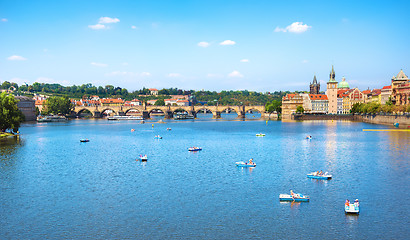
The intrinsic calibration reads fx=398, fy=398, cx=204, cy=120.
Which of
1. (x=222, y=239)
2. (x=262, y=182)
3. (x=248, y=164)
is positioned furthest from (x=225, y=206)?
(x=248, y=164)

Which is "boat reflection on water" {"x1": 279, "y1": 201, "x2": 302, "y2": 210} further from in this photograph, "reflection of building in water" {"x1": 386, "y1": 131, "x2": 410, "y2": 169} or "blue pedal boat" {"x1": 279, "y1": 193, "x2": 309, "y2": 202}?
"reflection of building in water" {"x1": 386, "y1": 131, "x2": 410, "y2": 169}

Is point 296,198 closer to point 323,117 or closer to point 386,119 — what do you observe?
point 386,119

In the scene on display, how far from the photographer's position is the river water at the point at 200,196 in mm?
30141

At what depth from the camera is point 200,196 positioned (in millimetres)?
39281

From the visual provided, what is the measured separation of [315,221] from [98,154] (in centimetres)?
4854

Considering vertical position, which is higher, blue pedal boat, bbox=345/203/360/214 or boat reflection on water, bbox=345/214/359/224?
blue pedal boat, bbox=345/203/360/214

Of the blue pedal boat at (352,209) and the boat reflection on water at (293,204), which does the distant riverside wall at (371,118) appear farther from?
the blue pedal boat at (352,209)

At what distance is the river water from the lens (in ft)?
98.9

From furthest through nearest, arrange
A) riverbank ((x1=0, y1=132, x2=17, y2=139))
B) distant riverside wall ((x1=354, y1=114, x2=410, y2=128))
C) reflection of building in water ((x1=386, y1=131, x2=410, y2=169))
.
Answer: distant riverside wall ((x1=354, y1=114, x2=410, y2=128)) → riverbank ((x1=0, y1=132, x2=17, y2=139)) → reflection of building in water ((x1=386, y1=131, x2=410, y2=169))

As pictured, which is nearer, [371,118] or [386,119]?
[386,119]

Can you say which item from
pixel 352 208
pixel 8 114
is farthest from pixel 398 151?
pixel 8 114

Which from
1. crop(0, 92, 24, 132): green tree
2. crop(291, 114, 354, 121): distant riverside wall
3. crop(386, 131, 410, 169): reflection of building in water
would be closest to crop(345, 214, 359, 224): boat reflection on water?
crop(386, 131, 410, 169): reflection of building in water

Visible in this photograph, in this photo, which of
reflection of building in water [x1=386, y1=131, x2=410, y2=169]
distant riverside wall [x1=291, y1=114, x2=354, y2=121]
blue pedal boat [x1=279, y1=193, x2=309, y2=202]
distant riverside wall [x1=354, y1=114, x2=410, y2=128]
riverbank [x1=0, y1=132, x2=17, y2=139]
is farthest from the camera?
distant riverside wall [x1=291, y1=114, x2=354, y2=121]

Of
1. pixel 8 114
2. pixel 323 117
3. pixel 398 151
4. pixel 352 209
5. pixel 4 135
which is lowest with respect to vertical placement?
pixel 352 209
